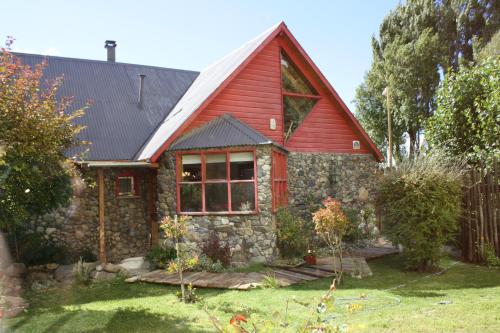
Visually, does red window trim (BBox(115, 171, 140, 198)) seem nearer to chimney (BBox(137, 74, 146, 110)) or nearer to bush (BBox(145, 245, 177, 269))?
bush (BBox(145, 245, 177, 269))

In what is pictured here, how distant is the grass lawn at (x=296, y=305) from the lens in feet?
19.9

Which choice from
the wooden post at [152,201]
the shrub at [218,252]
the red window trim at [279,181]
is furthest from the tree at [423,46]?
the shrub at [218,252]

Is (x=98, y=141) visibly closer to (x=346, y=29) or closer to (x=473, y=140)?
(x=346, y=29)

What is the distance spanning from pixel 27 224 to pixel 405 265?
9816 mm

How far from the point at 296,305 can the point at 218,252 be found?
3763 millimetres

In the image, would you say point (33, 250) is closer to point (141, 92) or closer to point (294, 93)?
point (141, 92)

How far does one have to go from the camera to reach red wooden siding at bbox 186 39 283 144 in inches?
508

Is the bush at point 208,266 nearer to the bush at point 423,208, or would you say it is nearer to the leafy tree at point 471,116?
the bush at point 423,208

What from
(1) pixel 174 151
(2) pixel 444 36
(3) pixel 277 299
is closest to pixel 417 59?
(2) pixel 444 36

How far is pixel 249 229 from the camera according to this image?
11.0 m

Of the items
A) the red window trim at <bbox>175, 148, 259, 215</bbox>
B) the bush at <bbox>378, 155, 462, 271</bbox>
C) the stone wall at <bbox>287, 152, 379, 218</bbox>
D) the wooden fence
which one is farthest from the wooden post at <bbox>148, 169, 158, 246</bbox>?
the wooden fence

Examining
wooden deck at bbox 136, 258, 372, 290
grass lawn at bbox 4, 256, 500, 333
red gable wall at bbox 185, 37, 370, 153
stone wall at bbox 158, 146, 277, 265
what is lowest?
grass lawn at bbox 4, 256, 500, 333

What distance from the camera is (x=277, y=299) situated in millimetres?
7754

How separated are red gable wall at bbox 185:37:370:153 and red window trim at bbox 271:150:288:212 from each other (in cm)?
114
